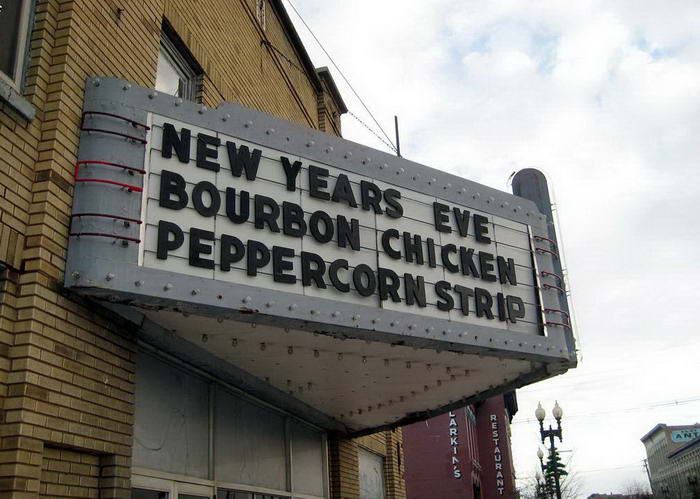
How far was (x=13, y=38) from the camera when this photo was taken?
18.0 ft

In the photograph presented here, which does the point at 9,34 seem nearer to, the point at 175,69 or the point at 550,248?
the point at 175,69

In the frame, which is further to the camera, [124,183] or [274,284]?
[274,284]

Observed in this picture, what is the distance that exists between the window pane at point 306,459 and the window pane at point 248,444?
49 centimetres

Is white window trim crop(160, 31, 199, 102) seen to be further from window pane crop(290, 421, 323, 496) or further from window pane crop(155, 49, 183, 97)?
window pane crop(290, 421, 323, 496)

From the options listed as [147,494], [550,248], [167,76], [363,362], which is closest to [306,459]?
[363,362]

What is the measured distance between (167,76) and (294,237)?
303 centimetres

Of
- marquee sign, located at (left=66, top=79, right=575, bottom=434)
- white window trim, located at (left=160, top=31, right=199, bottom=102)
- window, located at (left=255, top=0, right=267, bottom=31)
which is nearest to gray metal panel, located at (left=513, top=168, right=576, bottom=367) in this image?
marquee sign, located at (left=66, top=79, right=575, bottom=434)

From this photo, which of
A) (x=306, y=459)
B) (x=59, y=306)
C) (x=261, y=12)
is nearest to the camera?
(x=59, y=306)

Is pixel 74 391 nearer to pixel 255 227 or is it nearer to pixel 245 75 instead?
pixel 255 227

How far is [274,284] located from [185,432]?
231 cm

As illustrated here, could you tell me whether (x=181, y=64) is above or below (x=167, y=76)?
above

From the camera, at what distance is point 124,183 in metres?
5.64

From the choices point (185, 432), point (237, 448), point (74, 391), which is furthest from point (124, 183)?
point (237, 448)

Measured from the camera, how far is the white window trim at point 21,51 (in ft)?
17.6
